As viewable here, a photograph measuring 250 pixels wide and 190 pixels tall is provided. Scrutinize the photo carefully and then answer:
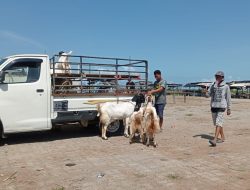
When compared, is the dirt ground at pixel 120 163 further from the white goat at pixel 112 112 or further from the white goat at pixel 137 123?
the white goat at pixel 112 112

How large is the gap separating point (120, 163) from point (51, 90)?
3252mm

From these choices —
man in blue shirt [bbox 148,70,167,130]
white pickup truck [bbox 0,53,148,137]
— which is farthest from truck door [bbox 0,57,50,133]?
man in blue shirt [bbox 148,70,167,130]

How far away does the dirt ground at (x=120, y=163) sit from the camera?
603 centimetres

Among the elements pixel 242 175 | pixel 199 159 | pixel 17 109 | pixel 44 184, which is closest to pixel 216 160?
pixel 199 159

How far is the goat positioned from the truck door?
1.50m

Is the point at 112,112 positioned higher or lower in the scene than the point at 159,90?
lower

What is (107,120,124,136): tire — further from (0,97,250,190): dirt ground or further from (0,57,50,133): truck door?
(0,57,50,133): truck door

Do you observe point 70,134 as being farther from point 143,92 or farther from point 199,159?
point 199,159

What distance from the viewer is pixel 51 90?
31.5 ft

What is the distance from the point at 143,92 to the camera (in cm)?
1134

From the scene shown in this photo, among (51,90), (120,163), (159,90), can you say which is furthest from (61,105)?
(120,163)

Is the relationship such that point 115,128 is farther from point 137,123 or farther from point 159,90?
point 159,90

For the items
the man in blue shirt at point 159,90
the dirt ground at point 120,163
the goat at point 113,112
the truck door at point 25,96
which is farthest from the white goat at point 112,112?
the truck door at point 25,96

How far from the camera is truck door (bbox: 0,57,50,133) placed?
29.5ft
